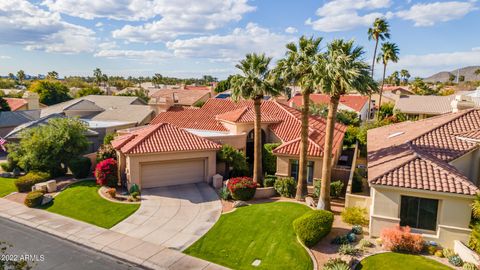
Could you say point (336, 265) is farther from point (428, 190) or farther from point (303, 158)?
point (303, 158)

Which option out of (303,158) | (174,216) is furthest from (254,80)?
(174,216)

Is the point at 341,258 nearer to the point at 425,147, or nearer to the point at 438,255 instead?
the point at 438,255

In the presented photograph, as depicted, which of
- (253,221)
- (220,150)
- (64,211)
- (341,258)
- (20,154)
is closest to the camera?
(341,258)

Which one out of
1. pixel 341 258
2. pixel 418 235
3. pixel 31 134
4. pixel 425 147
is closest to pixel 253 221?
pixel 341 258

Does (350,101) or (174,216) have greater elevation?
(350,101)

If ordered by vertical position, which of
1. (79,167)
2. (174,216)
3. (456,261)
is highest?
(79,167)

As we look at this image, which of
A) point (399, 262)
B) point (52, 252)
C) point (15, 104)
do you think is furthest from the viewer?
point (15, 104)

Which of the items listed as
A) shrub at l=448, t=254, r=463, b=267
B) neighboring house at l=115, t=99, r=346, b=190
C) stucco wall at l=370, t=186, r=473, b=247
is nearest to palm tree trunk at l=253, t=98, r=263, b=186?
neighboring house at l=115, t=99, r=346, b=190
